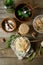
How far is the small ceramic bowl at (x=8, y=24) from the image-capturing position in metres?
1.79

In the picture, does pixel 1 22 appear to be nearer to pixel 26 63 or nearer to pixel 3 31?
pixel 3 31

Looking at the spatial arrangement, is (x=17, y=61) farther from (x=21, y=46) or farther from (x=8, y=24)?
(x=8, y=24)

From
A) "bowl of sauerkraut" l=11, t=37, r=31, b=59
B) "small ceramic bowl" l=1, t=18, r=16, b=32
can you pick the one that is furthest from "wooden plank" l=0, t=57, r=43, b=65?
"small ceramic bowl" l=1, t=18, r=16, b=32

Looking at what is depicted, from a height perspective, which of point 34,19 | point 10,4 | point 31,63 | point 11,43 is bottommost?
point 31,63

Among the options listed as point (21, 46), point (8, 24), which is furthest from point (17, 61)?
point (8, 24)

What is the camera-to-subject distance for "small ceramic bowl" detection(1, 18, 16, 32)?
5.89 feet

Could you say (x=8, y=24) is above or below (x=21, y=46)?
above

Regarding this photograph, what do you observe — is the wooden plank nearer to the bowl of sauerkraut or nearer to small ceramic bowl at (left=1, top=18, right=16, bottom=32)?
the bowl of sauerkraut

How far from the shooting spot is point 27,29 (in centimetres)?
177

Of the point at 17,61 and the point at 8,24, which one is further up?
the point at 8,24

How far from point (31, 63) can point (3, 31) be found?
0.90ft

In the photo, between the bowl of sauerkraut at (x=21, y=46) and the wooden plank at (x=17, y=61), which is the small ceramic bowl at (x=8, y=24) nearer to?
the bowl of sauerkraut at (x=21, y=46)

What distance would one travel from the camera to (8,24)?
5.94 ft

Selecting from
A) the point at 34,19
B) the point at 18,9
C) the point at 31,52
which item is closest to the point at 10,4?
the point at 18,9
